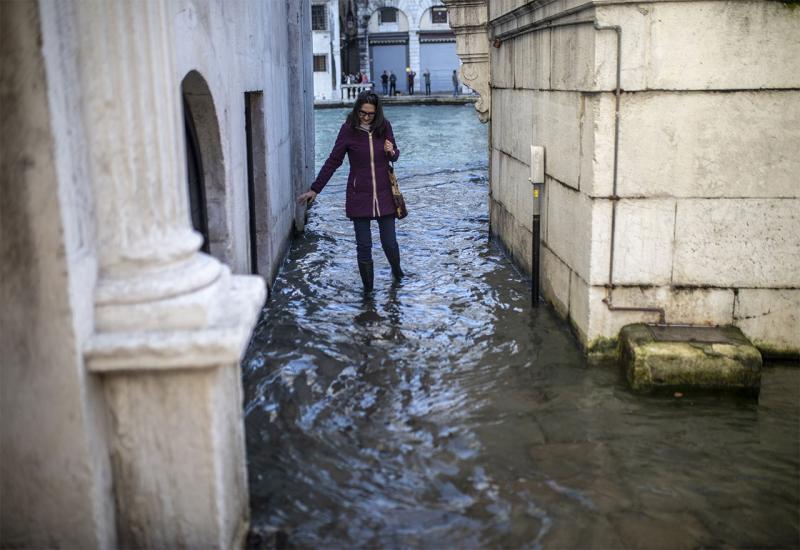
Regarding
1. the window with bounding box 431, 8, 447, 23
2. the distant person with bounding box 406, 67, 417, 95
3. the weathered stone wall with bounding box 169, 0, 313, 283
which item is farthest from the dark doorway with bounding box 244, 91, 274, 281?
the window with bounding box 431, 8, 447, 23

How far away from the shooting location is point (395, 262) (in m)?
8.27

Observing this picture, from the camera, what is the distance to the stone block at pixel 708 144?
219 inches

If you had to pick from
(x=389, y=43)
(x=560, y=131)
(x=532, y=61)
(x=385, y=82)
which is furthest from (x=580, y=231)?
(x=389, y=43)

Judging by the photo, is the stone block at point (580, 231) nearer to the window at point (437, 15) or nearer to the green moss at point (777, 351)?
the green moss at point (777, 351)

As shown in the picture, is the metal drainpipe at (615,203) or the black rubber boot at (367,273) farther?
the black rubber boot at (367,273)

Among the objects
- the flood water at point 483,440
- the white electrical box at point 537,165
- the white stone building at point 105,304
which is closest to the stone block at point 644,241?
the flood water at point 483,440

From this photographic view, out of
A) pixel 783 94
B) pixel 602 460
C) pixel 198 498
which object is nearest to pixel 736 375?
pixel 602 460

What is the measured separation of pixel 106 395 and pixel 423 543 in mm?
1440

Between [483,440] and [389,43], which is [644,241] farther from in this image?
[389,43]

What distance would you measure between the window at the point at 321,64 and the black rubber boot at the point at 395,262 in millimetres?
43540

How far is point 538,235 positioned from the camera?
23.7 ft

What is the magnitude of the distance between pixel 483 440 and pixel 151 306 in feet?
7.41

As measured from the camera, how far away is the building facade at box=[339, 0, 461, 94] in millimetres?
57312

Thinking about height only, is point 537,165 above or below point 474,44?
below
